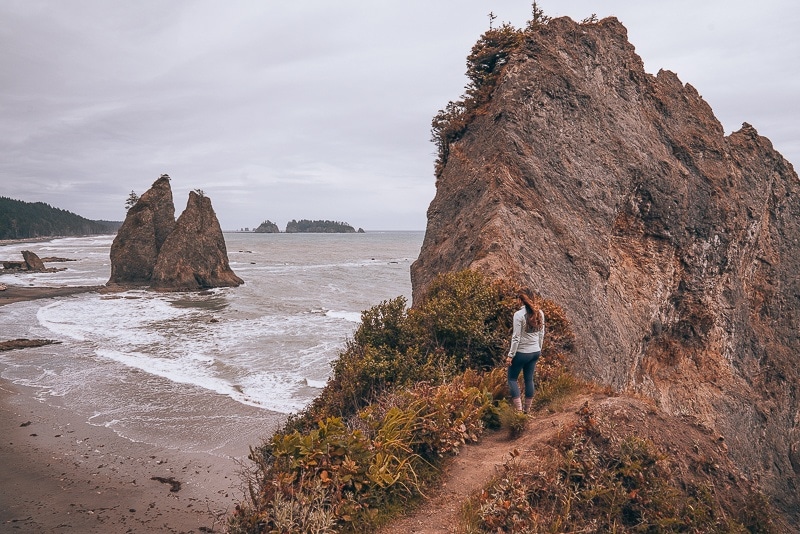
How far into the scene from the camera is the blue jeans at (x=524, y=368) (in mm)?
6852

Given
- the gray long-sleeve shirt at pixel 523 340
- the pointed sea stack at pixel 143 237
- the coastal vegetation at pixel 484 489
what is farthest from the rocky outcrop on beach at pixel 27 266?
the gray long-sleeve shirt at pixel 523 340

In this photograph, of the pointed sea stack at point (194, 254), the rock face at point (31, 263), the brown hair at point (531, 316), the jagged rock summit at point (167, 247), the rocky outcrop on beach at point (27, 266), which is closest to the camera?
the brown hair at point (531, 316)

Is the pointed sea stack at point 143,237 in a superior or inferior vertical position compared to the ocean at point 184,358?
superior

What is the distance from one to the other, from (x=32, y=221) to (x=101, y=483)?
18090 centimetres

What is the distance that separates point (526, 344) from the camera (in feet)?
22.4

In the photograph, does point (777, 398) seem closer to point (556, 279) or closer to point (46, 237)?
point (556, 279)

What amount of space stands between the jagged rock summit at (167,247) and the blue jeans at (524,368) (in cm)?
4106

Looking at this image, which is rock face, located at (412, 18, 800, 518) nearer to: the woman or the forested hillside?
the woman

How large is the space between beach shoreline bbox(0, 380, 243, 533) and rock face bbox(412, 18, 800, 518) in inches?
262

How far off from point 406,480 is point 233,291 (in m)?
39.4

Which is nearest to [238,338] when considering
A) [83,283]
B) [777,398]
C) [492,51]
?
[492,51]

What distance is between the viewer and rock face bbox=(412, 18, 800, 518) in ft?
38.4

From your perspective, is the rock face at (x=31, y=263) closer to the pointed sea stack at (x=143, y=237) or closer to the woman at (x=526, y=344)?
the pointed sea stack at (x=143, y=237)

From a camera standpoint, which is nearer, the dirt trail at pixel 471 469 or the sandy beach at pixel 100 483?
the dirt trail at pixel 471 469
